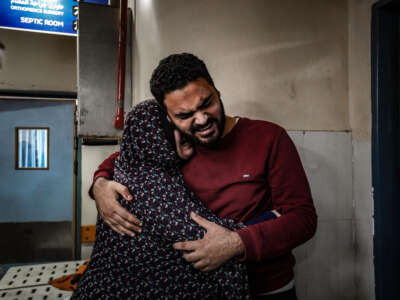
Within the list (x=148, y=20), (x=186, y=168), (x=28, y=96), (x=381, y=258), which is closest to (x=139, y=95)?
(x=148, y=20)

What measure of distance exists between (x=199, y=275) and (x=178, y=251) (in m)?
0.09

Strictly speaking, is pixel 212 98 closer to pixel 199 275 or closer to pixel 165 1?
pixel 199 275

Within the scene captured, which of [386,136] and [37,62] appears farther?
[37,62]

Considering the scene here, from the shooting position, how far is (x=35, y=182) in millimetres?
2988

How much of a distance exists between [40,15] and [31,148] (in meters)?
1.35

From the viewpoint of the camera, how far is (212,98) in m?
0.95

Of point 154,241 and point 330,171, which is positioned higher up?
point 330,171

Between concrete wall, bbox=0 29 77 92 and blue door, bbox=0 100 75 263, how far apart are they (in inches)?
8.9

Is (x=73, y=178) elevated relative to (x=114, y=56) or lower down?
lower down

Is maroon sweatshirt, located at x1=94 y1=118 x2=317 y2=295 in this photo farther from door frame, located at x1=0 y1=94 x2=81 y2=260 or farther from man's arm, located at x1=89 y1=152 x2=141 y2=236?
door frame, located at x1=0 y1=94 x2=81 y2=260

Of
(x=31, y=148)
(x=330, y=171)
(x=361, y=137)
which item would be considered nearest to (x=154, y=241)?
(x=330, y=171)

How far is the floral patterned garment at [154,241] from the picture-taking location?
31.1 inches

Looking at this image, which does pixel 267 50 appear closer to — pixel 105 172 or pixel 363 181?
pixel 363 181

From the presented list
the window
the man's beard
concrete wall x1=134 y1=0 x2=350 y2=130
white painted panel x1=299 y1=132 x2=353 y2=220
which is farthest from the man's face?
the window
